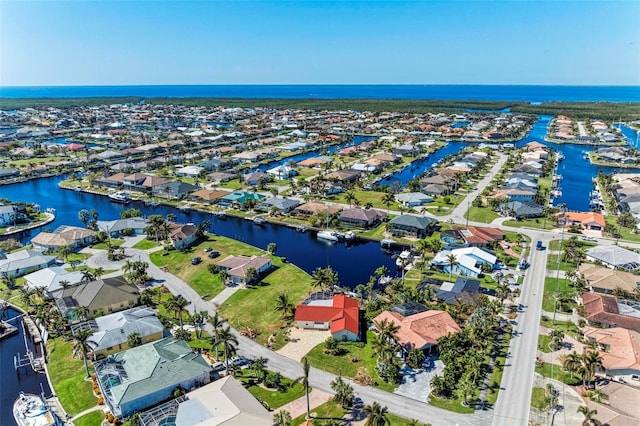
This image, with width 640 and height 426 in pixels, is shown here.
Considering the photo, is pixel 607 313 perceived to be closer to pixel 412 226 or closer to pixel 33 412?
pixel 412 226

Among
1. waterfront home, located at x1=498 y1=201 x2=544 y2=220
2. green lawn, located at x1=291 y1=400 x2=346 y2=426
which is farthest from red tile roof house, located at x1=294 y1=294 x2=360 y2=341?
waterfront home, located at x1=498 y1=201 x2=544 y2=220

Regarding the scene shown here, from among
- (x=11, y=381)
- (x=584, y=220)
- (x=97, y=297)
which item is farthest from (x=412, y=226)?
(x=11, y=381)

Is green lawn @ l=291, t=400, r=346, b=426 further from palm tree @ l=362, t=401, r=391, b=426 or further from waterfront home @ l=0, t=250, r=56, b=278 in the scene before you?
waterfront home @ l=0, t=250, r=56, b=278

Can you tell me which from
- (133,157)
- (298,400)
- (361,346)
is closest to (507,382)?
(361,346)

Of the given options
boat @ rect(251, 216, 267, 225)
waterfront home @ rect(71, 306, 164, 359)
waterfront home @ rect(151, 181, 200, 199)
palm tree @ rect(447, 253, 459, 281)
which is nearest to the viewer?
waterfront home @ rect(71, 306, 164, 359)

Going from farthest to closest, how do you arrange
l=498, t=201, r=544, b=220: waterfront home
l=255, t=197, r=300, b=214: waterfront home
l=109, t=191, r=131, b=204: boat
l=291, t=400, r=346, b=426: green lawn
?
l=109, t=191, r=131, b=204: boat → l=255, t=197, r=300, b=214: waterfront home → l=498, t=201, r=544, b=220: waterfront home → l=291, t=400, r=346, b=426: green lawn

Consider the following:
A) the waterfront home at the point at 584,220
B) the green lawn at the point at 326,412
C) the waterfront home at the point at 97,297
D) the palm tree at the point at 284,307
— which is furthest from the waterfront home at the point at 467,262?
the waterfront home at the point at 97,297

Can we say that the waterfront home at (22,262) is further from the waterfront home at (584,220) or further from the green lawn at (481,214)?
the waterfront home at (584,220)

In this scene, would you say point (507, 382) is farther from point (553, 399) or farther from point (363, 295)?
point (363, 295)
